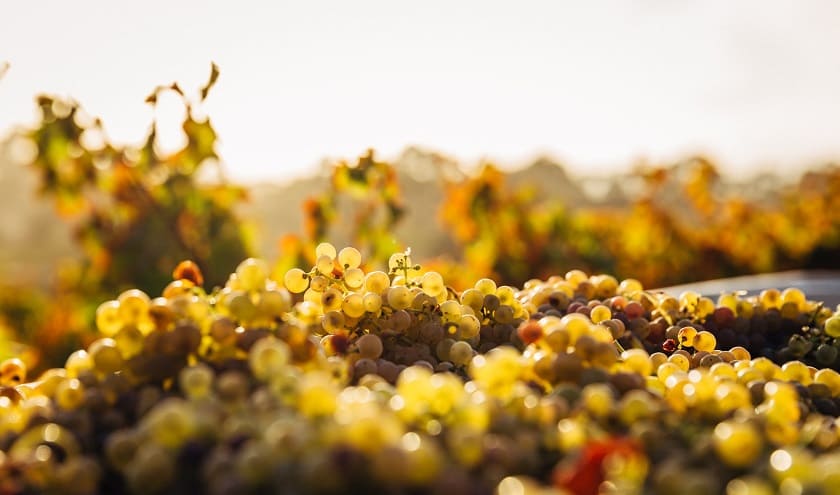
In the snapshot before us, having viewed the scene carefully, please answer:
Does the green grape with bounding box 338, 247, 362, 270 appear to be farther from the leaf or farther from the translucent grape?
the leaf

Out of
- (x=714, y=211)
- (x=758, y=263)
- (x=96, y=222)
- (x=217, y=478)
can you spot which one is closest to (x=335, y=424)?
(x=217, y=478)

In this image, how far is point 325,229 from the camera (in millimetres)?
4074

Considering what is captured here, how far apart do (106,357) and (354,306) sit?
401 millimetres

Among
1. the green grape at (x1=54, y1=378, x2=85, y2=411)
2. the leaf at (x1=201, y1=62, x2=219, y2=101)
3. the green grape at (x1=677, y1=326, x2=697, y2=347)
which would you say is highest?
the leaf at (x1=201, y1=62, x2=219, y2=101)

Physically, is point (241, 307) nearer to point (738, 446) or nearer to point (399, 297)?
point (399, 297)

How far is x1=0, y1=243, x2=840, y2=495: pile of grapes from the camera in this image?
0.62 meters

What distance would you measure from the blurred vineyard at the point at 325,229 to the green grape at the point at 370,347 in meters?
0.84

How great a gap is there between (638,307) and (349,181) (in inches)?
92.2

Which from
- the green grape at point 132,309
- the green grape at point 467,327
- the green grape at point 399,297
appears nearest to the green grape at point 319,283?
the green grape at point 399,297

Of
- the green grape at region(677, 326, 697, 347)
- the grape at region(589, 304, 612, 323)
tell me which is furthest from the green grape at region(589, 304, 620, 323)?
the green grape at region(677, 326, 697, 347)

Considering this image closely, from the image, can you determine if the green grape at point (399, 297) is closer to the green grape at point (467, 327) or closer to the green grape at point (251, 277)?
the green grape at point (467, 327)

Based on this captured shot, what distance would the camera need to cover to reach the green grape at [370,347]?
107 cm

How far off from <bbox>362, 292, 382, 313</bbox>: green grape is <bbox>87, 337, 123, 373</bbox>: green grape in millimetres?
399

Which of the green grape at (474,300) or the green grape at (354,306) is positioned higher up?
the green grape at (354,306)
